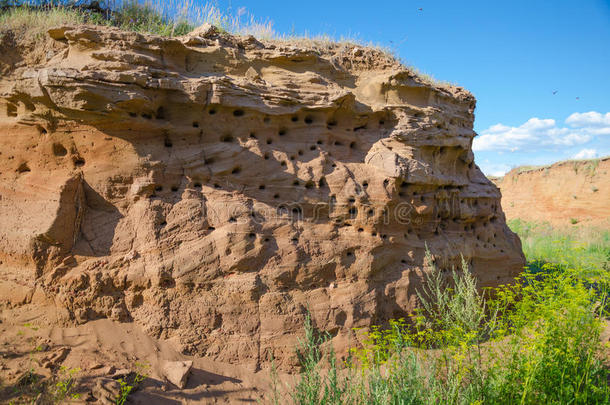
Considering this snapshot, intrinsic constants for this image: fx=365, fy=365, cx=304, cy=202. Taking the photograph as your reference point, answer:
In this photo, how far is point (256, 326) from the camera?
5.66m

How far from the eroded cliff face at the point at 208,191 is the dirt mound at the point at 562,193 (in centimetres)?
2011

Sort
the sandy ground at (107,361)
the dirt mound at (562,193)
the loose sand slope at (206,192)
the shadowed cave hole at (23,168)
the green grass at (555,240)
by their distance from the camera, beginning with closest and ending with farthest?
1. the sandy ground at (107,361)
2. the loose sand slope at (206,192)
3. the shadowed cave hole at (23,168)
4. the green grass at (555,240)
5. the dirt mound at (562,193)

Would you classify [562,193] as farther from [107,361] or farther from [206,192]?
[107,361]

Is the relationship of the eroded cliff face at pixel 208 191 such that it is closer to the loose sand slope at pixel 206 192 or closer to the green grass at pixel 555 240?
the loose sand slope at pixel 206 192

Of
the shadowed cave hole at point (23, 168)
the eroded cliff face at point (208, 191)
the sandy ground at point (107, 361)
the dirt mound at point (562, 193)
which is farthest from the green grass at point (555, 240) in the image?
the shadowed cave hole at point (23, 168)

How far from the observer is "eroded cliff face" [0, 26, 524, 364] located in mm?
5363

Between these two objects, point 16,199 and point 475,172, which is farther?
point 475,172

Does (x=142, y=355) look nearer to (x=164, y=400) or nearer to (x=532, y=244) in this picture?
(x=164, y=400)

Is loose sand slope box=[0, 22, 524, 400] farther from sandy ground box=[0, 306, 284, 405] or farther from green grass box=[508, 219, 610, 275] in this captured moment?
green grass box=[508, 219, 610, 275]

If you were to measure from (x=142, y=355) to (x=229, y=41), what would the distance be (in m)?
5.39

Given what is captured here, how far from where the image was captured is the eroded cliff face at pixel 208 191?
17.6 ft

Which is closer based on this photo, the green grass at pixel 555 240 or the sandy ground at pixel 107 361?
the sandy ground at pixel 107 361

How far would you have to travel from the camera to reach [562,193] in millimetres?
23047

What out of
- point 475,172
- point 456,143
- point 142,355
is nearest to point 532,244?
point 475,172
